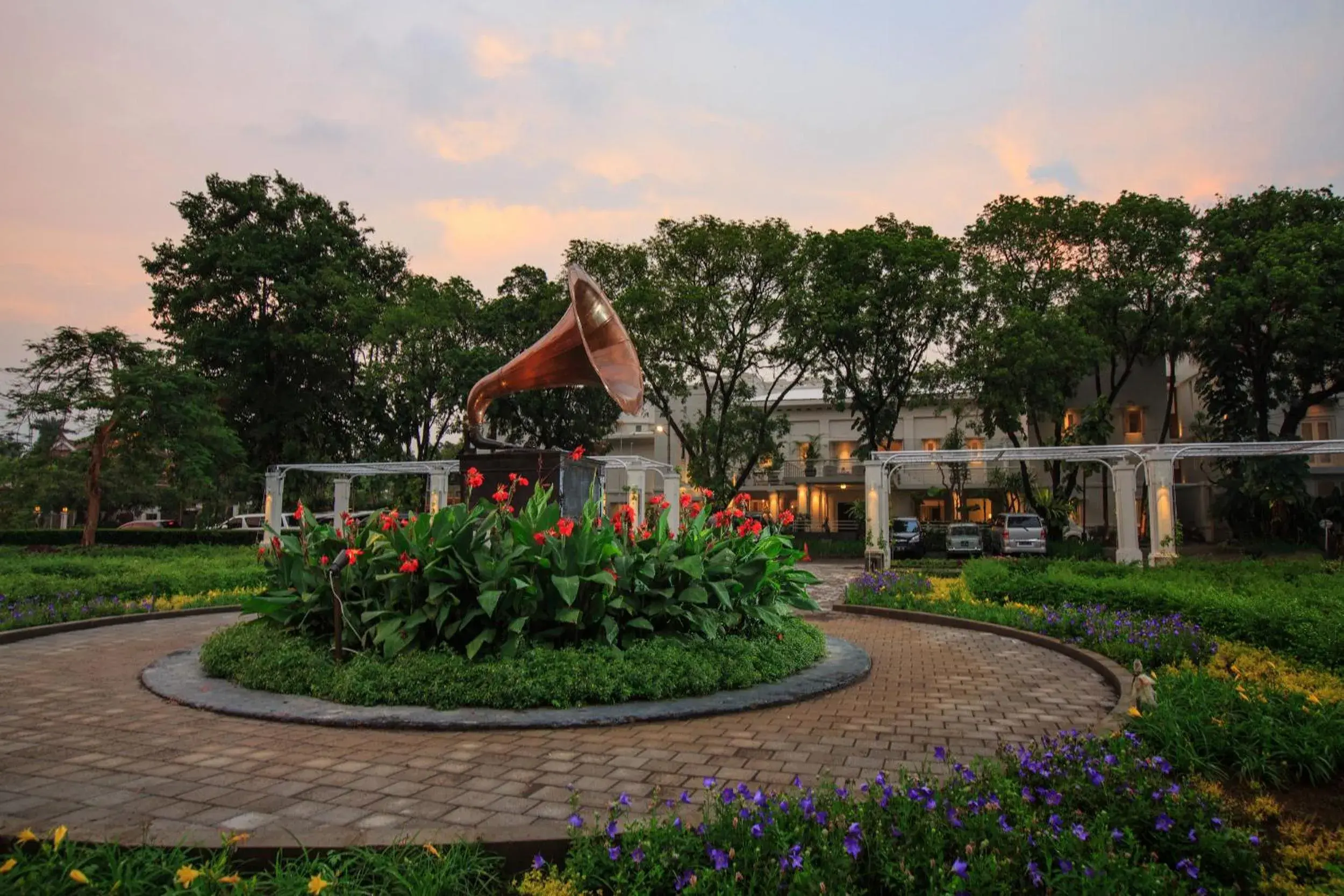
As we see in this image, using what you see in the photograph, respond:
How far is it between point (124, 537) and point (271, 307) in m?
9.16

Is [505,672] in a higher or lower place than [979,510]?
lower

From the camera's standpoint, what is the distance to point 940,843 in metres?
2.44

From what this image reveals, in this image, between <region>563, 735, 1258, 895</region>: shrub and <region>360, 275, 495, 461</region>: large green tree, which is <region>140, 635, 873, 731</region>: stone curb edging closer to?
<region>563, 735, 1258, 895</region>: shrub

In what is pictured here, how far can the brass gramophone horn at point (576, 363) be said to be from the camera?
803 centimetres

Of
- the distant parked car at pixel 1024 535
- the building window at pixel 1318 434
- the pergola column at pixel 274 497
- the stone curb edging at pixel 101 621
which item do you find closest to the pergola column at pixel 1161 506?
the distant parked car at pixel 1024 535

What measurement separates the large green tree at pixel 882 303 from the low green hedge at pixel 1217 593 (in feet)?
40.1

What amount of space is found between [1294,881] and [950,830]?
1.00 meters

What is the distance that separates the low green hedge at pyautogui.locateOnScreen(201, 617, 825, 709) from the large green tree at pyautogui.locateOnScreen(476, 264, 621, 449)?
A: 1968 centimetres

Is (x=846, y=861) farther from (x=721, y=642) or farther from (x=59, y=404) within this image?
(x=59, y=404)

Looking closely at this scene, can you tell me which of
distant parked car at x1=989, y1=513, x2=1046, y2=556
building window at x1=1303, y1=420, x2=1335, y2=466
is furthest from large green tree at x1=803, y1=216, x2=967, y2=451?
building window at x1=1303, y1=420, x2=1335, y2=466

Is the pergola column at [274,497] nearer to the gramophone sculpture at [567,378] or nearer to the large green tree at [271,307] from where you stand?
the large green tree at [271,307]

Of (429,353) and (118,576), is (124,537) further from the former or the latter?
(118,576)

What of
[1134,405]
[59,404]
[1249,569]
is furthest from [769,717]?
[1134,405]

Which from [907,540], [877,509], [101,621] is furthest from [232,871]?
[907,540]
